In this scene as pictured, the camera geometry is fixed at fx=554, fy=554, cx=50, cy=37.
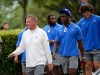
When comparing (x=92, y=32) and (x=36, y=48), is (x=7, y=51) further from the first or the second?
(x=36, y=48)

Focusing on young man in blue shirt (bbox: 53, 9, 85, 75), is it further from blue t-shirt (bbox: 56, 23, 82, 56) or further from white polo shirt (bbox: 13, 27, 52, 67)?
white polo shirt (bbox: 13, 27, 52, 67)

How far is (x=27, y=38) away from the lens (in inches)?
482

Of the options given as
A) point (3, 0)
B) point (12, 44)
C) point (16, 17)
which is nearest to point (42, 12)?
point (16, 17)

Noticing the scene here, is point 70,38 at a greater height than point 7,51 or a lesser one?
greater

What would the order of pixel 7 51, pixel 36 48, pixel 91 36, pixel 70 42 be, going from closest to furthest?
1. pixel 36 48
2. pixel 91 36
3. pixel 70 42
4. pixel 7 51

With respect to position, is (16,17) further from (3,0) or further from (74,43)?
(74,43)

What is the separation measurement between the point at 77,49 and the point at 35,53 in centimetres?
164

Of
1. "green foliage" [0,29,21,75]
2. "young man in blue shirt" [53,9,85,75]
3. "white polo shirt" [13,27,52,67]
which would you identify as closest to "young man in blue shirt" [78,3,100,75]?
"young man in blue shirt" [53,9,85,75]

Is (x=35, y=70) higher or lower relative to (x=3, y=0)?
lower

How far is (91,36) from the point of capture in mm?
13266

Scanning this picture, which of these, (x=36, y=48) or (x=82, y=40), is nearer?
(x=36, y=48)

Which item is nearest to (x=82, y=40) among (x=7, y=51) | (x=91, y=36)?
(x=91, y=36)

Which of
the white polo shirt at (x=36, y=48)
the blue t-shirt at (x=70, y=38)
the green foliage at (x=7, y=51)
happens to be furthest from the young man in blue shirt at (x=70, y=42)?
the green foliage at (x=7, y=51)

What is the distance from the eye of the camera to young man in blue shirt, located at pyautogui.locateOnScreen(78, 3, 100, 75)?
519 inches
